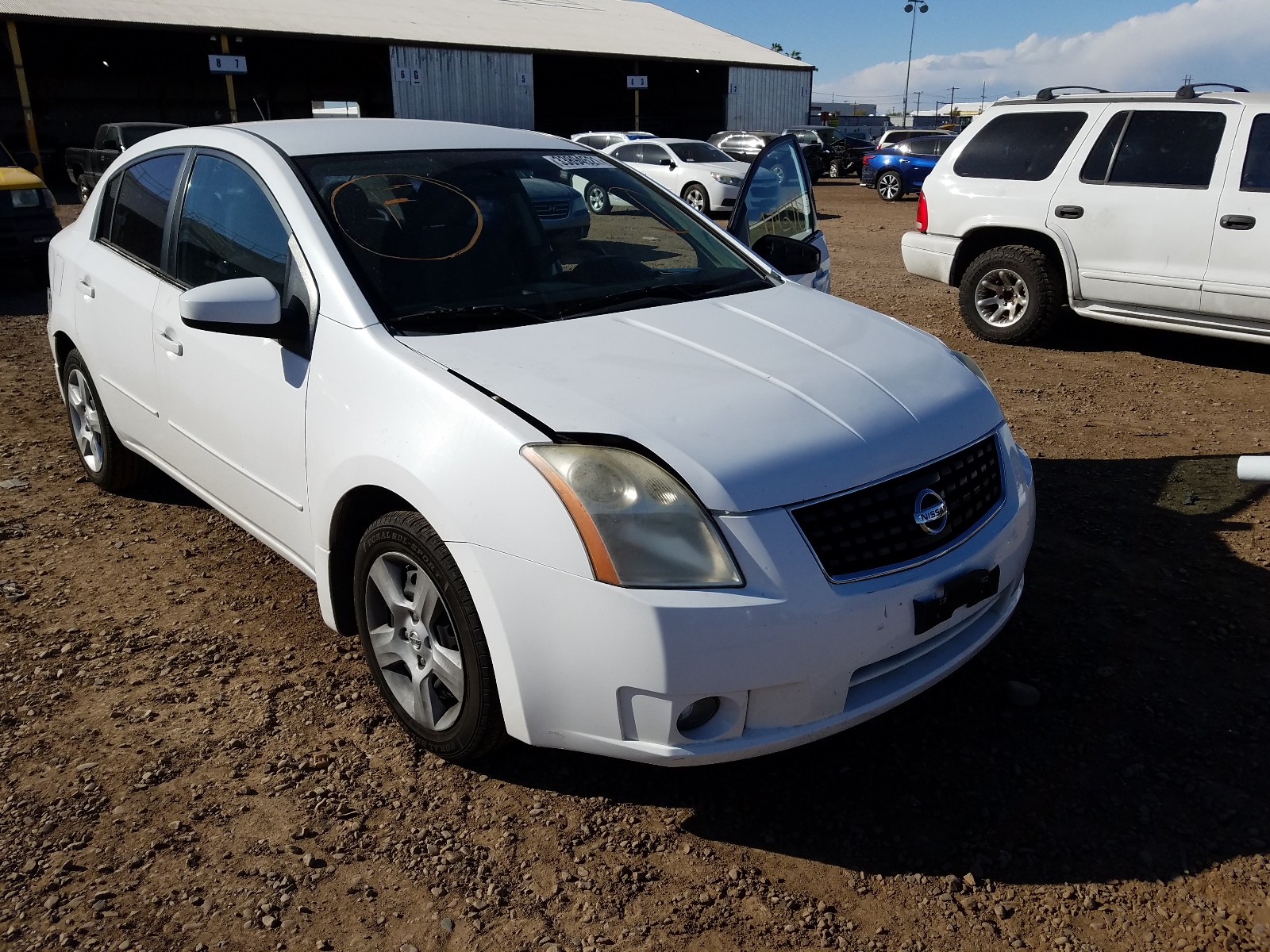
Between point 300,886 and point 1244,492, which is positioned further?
point 1244,492

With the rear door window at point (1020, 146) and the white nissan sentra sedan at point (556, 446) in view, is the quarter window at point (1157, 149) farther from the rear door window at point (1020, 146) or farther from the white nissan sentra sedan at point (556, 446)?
the white nissan sentra sedan at point (556, 446)

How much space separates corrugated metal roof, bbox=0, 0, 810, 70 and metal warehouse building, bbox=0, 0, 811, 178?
0.09 m

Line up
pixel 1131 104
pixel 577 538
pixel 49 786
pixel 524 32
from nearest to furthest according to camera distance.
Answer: pixel 577 538 → pixel 49 786 → pixel 1131 104 → pixel 524 32

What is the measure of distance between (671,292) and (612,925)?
195cm

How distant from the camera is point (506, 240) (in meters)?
3.31

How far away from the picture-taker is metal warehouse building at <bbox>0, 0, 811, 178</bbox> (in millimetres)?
26906

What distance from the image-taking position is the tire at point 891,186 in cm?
2277

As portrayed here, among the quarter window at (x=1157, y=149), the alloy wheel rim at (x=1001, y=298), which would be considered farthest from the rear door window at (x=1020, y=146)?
the alloy wheel rim at (x=1001, y=298)

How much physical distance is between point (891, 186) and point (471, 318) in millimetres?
21849

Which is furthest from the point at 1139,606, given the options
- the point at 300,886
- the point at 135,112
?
the point at 135,112

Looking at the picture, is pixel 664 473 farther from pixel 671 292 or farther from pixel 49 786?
pixel 49 786

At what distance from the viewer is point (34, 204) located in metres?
10.3

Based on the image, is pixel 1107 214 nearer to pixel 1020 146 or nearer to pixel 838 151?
pixel 1020 146

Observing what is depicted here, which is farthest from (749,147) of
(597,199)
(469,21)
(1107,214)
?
(597,199)
